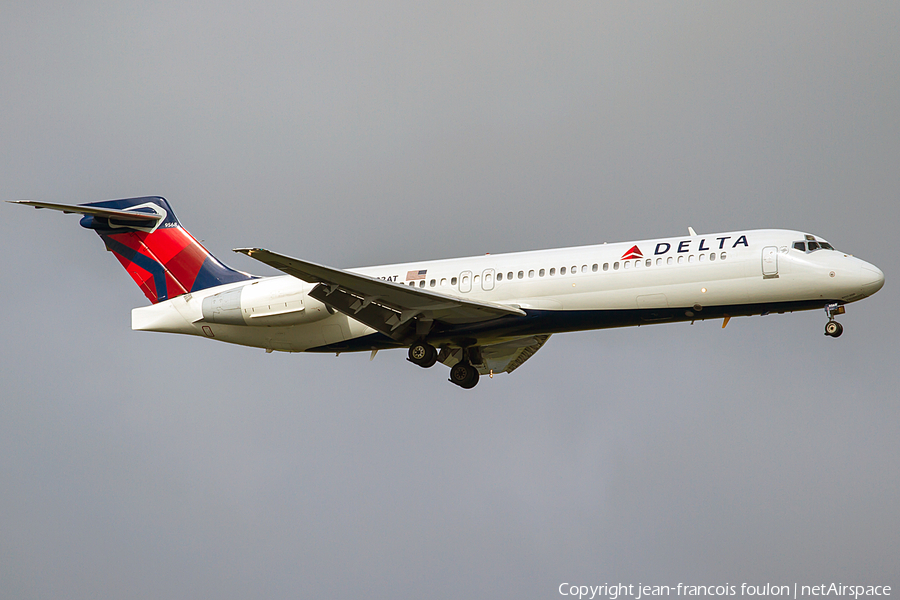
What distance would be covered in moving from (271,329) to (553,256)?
24.1ft

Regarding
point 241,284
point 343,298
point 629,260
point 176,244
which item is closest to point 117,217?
point 176,244

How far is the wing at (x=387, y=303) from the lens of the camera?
23.2 metres

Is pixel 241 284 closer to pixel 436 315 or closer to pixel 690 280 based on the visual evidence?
pixel 436 315

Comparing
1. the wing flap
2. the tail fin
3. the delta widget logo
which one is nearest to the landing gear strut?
the wing flap

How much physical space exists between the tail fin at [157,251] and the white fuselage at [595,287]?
1166mm

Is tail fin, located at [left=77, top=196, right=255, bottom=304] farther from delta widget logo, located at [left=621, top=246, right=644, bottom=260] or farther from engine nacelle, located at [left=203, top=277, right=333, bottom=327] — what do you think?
delta widget logo, located at [left=621, top=246, right=644, bottom=260]

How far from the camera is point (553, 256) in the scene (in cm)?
2450

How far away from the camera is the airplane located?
2291cm

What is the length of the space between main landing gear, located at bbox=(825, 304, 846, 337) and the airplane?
3 centimetres

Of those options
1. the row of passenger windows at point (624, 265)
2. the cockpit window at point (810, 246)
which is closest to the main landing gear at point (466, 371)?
the row of passenger windows at point (624, 265)

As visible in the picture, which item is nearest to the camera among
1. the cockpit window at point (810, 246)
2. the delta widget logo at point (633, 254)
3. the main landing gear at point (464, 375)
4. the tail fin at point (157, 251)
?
the cockpit window at point (810, 246)

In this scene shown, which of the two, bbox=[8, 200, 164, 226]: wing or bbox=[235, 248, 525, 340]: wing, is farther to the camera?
bbox=[8, 200, 164, 226]: wing

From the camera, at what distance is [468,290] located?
25062 mm

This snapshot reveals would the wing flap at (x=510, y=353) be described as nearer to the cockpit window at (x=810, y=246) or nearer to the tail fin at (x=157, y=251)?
the tail fin at (x=157, y=251)
